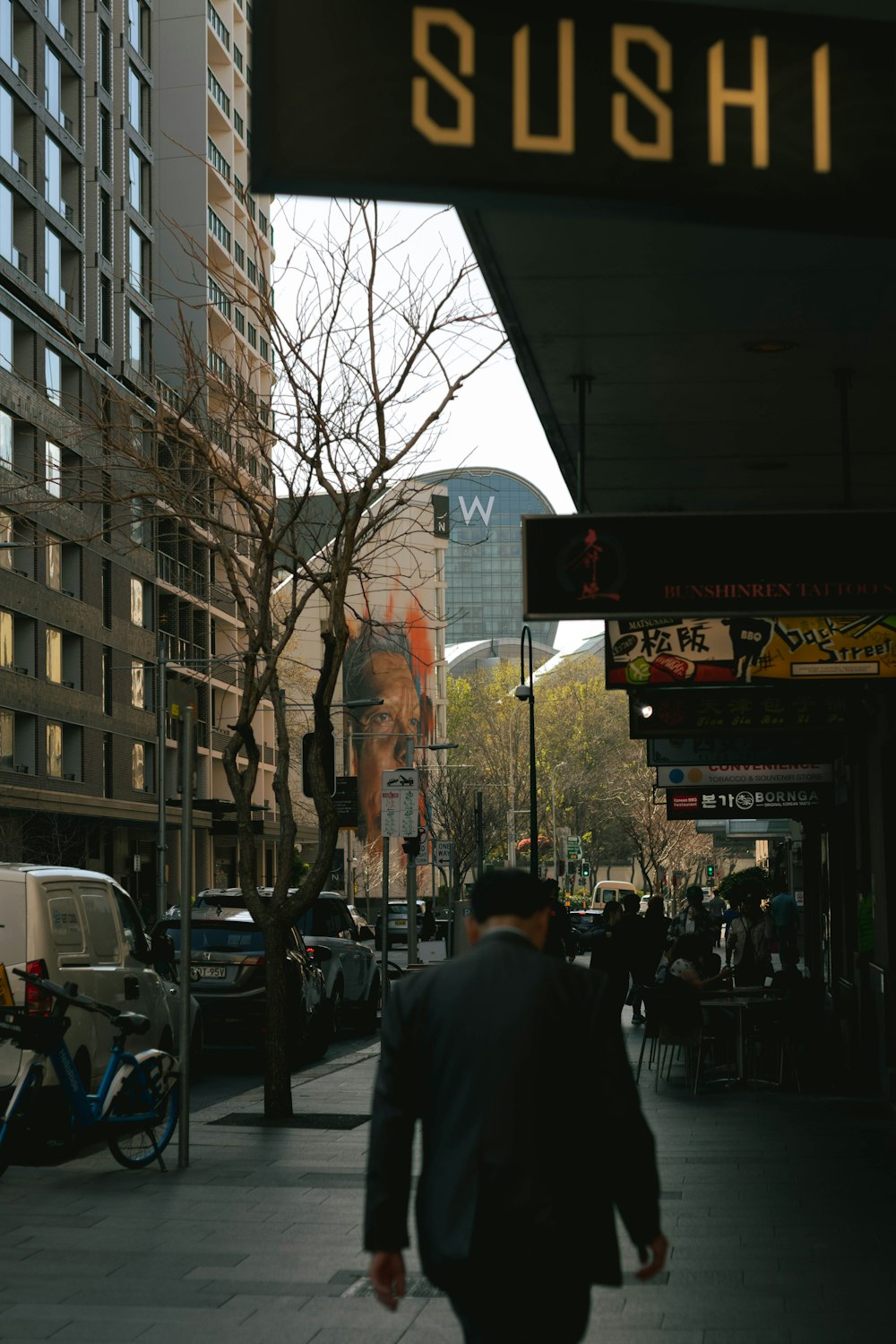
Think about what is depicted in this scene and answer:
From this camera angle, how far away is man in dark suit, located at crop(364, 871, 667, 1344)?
392 cm

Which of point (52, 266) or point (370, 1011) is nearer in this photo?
point (370, 1011)

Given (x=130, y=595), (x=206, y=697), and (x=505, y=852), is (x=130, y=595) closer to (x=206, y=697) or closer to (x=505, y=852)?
(x=206, y=697)

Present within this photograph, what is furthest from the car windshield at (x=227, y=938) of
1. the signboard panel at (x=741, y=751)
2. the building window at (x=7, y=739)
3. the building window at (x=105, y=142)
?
the building window at (x=105, y=142)

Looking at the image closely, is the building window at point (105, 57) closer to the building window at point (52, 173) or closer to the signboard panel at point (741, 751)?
the building window at point (52, 173)

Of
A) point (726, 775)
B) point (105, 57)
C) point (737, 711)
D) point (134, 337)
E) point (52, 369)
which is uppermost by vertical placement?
point (105, 57)

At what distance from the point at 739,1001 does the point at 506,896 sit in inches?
491

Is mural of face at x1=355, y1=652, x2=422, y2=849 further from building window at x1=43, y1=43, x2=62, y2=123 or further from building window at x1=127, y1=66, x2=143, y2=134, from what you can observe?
building window at x1=43, y1=43, x2=62, y2=123

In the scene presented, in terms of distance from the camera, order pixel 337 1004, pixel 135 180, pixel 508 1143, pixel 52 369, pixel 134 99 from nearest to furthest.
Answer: pixel 508 1143
pixel 337 1004
pixel 52 369
pixel 135 180
pixel 134 99

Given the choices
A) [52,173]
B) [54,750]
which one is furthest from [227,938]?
[52,173]

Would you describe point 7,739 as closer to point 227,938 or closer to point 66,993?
point 227,938

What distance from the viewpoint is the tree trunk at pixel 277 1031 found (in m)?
13.5

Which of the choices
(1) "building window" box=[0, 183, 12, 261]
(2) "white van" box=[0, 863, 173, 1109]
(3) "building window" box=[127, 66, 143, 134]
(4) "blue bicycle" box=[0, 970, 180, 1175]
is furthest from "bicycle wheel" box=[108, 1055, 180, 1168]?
(3) "building window" box=[127, 66, 143, 134]

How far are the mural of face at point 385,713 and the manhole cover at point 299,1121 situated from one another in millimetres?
83951

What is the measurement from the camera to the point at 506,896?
4340mm
